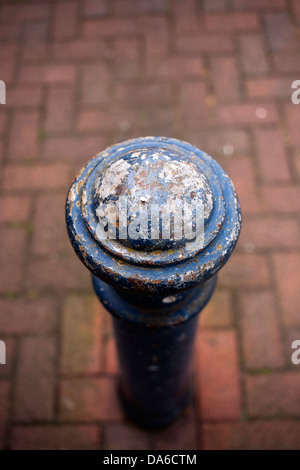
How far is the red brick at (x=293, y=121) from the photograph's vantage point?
2.47 meters

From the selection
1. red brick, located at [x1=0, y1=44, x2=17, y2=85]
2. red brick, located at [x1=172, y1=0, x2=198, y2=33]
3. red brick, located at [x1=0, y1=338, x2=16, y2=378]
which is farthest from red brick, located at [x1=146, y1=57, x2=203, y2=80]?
red brick, located at [x1=0, y1=338, x2=16, y2=378]

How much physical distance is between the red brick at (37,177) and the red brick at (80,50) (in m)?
0.86

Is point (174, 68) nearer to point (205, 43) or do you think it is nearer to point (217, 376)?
point (205, 43)

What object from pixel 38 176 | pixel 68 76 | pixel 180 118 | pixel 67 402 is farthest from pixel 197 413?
pixel 68 76

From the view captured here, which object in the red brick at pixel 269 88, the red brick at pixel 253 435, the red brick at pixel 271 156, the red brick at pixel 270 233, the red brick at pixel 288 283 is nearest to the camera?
the red brick at pixel 253 435

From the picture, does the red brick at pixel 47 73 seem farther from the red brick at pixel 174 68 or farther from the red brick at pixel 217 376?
the red brick at pixel 217 376

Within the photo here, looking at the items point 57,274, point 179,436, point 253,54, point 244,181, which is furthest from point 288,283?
point 253,54

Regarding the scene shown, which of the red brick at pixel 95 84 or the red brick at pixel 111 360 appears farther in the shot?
the red brick at pixel 95 84

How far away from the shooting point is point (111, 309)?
1.14 metres

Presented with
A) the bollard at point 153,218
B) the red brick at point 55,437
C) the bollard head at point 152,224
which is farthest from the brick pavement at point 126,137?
the bollard head at point 152,224

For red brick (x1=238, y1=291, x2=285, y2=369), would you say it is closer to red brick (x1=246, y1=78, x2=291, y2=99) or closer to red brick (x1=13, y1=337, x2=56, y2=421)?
red brick (x1=13, y1=337, x2=56, y2=421)

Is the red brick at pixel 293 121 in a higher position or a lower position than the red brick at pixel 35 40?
lower

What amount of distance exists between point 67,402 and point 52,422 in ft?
0.32
